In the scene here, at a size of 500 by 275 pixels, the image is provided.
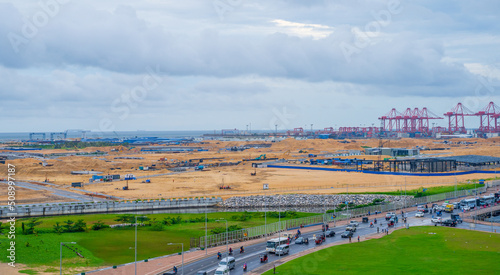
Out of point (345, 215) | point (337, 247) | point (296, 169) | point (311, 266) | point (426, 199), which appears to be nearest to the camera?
point (311, 266)

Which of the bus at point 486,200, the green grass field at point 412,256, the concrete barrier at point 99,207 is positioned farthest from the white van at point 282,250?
the bus at point 486,200

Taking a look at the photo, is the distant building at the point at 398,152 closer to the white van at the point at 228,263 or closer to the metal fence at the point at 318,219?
the metal fence at the point at 318,219

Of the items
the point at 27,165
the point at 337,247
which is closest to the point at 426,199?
the point at 337,247

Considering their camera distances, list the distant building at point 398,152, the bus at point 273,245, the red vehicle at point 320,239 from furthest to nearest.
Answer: the distant building at point 398,152 < the red vehicle at point 320,239 < the bus at point 273,245

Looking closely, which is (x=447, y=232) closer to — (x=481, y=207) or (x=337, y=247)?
(x=337, y=247)

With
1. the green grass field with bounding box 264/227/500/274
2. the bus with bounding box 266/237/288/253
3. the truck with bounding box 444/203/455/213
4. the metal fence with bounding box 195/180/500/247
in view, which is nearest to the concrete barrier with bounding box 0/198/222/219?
the metal fence with bounding box 195/180/500/247
